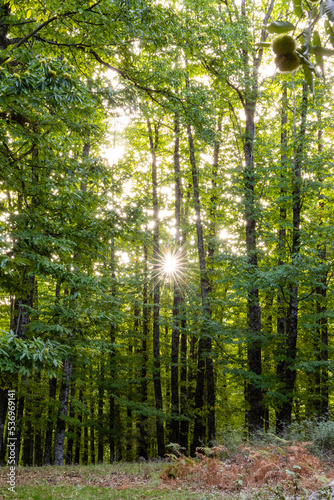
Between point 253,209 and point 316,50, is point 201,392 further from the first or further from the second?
point 316,50

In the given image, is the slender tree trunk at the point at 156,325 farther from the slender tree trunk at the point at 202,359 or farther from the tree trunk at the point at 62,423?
the tree trunk at the point at 62,423

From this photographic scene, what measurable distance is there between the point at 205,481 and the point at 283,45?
749cm

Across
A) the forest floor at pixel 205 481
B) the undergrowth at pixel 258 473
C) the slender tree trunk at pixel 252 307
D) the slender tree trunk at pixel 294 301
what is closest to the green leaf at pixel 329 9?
the forest floor at pixel 205 481

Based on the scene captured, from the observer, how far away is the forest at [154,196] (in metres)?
4.88

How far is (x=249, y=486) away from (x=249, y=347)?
6.19m

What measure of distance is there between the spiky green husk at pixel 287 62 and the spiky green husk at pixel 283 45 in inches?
0.5

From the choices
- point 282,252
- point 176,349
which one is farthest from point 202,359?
point 282,252

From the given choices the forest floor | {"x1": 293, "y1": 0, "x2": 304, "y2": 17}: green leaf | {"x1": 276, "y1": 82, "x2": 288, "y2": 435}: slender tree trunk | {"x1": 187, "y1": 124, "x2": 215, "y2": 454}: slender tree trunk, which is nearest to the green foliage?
the forest floor

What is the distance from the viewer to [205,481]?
650 cm

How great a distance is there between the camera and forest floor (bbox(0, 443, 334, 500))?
5.27 m

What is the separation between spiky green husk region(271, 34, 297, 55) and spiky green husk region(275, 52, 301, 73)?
0.5 inches

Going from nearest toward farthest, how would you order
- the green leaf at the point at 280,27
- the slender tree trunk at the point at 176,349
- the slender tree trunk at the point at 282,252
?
the green leaf at the point at 280,27
the slender tree trunk at the point at 282,252
the slender tree trunk at the point at 176,349

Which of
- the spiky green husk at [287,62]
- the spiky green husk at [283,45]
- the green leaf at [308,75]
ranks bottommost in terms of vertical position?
the green leaf at [308,75]

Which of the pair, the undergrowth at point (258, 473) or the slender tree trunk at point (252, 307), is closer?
the undergrowth at point (258, 473)
